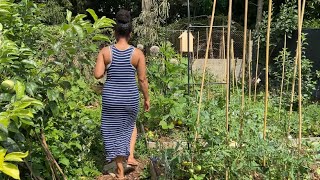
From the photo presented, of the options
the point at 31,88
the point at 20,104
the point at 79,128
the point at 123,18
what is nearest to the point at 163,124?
the point at 79,128

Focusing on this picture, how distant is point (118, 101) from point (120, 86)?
0.13 meters

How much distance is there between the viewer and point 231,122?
361cm

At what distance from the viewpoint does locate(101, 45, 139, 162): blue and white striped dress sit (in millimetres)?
3848

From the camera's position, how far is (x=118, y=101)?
389cm

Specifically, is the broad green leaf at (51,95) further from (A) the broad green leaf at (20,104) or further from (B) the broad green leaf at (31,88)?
(A) the broad green leaf at (20,104)

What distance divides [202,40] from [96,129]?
953cm

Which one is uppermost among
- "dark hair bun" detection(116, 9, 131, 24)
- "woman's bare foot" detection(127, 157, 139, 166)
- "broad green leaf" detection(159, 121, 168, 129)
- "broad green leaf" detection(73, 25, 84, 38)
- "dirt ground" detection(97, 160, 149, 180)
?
"dark hair bun" detection(116, 9, 131, 24)

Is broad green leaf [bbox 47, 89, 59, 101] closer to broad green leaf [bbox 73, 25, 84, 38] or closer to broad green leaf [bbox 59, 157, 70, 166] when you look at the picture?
broad green leaf [bbox 73, 25, 84, 38]

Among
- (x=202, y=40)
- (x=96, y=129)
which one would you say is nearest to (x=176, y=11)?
(x=202, y=40)

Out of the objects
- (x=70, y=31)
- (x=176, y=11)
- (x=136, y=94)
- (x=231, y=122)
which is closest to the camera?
(x=70, y=31)

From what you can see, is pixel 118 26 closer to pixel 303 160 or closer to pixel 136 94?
pixel 136 94

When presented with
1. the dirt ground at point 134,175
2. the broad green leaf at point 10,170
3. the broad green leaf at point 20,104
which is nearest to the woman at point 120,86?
the dirt ground at point 134,175

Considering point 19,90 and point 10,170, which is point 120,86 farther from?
point 10,170

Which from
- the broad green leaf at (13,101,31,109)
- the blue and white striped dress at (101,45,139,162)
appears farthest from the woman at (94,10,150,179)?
the broad green leaf at (13,101,31,109)
